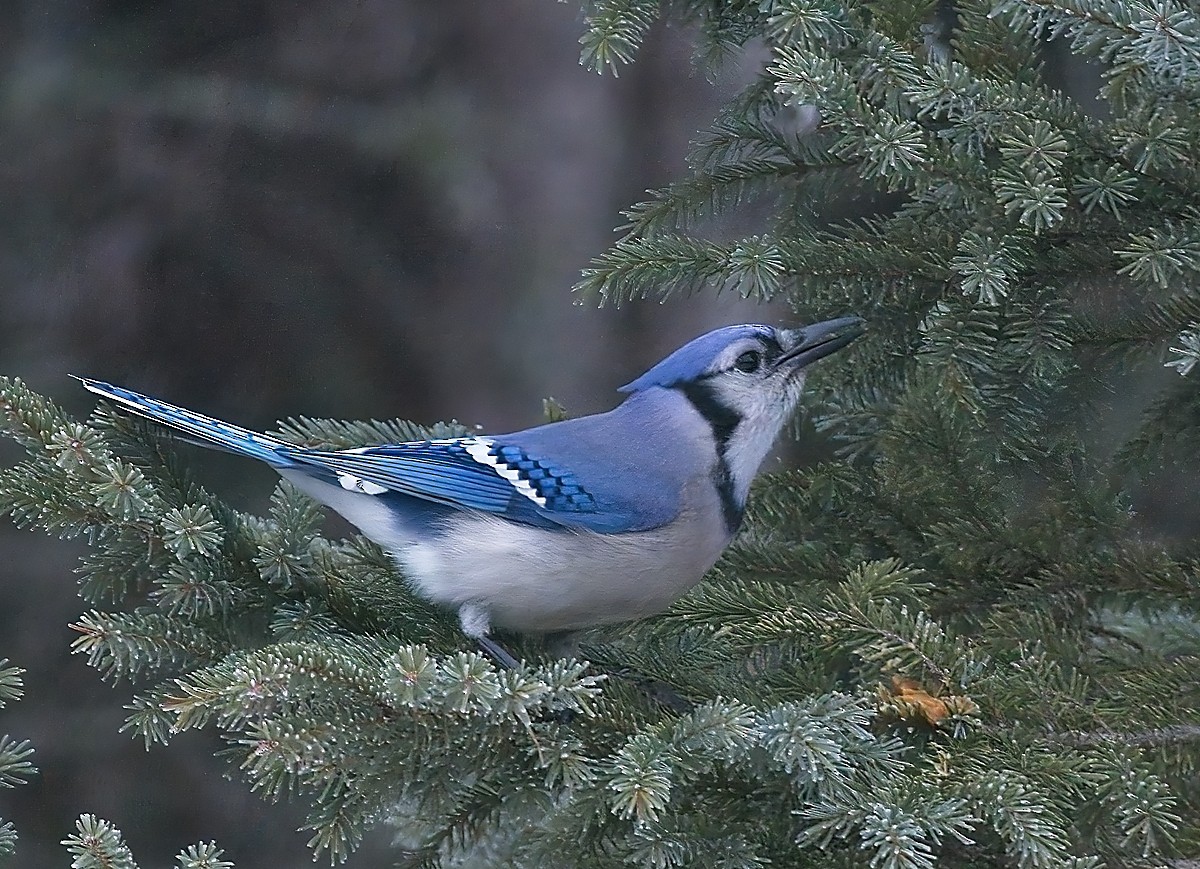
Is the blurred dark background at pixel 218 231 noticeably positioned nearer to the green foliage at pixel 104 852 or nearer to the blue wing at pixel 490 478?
the blue wing at pixel 490 478

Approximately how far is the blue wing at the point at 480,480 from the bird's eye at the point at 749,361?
0.33m

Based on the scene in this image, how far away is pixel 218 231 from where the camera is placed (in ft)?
9.37

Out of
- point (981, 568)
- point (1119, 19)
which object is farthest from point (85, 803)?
point (1119, 19)

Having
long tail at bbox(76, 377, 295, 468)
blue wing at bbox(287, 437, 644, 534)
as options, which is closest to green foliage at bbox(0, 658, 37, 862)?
long tail at bbox(76, 377, 295, 468)

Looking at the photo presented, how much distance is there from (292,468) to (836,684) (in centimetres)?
86

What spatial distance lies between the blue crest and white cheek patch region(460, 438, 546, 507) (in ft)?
1.04

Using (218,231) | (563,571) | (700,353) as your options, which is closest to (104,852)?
(563,571)

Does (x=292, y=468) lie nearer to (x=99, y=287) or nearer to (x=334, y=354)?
(x=99, y=287)

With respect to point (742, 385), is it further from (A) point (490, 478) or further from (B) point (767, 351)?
(A) point (490, 478)

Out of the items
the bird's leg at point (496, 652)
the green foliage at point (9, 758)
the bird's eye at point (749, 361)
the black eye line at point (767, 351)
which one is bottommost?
the bird's leg at point (496, 652)

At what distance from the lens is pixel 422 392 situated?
365 cm

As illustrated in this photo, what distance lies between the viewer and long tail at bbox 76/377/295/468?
5.53 feet

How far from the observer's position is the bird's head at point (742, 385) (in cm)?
196

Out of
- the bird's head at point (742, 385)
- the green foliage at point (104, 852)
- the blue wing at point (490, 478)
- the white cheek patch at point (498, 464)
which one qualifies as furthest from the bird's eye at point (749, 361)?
the green foliage at point (104, 852)
